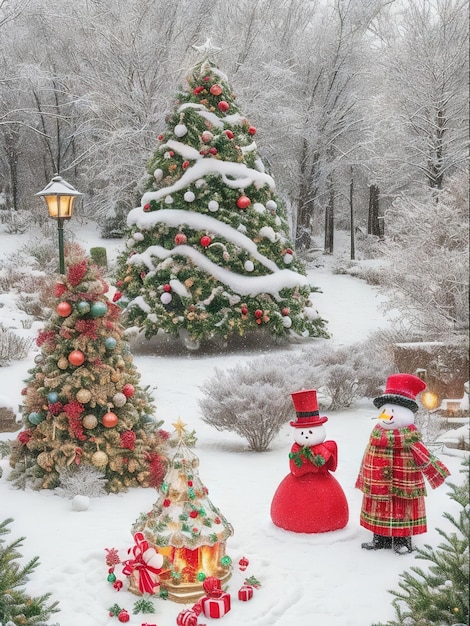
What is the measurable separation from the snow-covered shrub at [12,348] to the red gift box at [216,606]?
6.53m

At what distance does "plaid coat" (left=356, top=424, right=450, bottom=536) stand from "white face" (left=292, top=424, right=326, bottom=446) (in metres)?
0.41

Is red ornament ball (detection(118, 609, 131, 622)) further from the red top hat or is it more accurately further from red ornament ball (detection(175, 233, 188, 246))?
red ornament ball (detection(175, 233, 188, 246))

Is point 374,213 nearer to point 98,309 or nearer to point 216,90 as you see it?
point 216,90

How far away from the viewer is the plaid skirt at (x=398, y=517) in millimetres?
4375

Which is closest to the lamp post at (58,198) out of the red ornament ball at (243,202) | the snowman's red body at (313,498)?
the red ornament ball at (243,202)

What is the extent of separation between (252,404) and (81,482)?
1.74 meters

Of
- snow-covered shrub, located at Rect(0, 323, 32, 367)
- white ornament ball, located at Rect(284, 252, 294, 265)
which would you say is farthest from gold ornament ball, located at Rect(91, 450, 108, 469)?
white ornament ball, located at Rect(284, 252, 294, 265)

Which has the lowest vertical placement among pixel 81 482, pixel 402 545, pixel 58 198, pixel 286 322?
pixel 402 545

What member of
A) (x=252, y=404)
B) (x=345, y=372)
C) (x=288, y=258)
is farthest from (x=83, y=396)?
(x=288, y=258)

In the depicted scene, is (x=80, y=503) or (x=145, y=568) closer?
(x=145, y=568)

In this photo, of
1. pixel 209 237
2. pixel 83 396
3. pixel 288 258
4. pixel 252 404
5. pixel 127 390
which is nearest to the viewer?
pixel 83 396

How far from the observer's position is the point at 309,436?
15.4 feet

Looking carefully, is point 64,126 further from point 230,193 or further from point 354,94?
point 230,193

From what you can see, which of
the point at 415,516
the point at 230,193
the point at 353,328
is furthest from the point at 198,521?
the point at 353,328
